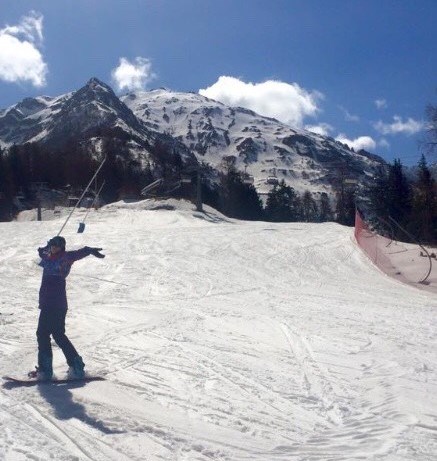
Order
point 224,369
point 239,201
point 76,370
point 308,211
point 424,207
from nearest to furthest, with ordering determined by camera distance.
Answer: point 76,370, point 224,369, point 424,207, point 239,201, point 308,211

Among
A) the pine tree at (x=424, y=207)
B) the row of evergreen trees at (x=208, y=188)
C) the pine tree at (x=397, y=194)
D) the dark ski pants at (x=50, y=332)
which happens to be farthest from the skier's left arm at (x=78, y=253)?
the pine tree at (x=397, y=194)

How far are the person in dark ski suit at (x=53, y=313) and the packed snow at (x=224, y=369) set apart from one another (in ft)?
1.02

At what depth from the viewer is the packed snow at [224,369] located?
187 inches

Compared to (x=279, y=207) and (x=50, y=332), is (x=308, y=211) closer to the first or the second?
(x=279, y=207)

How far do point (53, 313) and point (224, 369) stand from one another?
7.10 feet

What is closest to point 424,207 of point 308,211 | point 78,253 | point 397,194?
point 397,194

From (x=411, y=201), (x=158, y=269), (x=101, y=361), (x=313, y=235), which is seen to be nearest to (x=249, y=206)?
(x=411, y=201)

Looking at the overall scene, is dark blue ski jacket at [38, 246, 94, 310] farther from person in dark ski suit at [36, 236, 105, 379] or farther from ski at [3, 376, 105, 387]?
ski at [3, 376, 105, 387]

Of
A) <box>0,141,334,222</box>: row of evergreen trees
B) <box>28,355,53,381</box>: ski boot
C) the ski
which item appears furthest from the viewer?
<box>0,141,334,222</box>: row of evergreen trees

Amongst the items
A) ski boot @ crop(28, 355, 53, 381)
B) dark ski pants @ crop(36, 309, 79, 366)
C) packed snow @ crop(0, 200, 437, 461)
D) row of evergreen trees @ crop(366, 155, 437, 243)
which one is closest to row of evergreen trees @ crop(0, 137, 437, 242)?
row of evergreen trees @ crop(366, 155, 437, 243)

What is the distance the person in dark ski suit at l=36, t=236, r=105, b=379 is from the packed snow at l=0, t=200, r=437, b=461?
31 cm

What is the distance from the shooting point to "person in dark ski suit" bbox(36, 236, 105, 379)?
632 cm

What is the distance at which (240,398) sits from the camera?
588 centimetres

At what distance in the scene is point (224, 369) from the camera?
6918 mm
